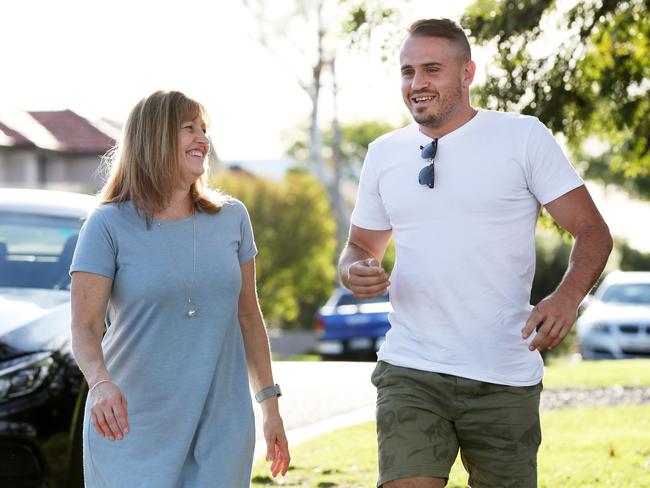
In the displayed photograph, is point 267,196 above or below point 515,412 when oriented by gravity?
below

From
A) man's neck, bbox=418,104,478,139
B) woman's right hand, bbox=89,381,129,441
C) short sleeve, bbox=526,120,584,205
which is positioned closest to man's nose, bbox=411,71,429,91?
man's neck, bbox=418,104,478,139

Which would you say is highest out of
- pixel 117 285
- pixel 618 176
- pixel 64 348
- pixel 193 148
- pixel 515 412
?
pixel 193 148

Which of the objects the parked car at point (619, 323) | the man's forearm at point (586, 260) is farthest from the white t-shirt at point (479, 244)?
the parked car at point (619, 323)

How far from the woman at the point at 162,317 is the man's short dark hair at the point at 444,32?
3.09 ft

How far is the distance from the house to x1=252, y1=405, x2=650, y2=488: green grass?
29700 millimetres

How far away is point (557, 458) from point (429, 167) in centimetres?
466

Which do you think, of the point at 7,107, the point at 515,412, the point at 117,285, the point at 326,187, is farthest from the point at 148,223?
the point at 7,107

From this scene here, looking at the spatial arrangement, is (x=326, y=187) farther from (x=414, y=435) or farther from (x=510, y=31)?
(x=414, y=435)

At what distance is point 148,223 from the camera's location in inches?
159

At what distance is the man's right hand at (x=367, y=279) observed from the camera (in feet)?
14.2

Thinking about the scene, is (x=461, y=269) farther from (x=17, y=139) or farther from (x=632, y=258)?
(x=632, y=258)

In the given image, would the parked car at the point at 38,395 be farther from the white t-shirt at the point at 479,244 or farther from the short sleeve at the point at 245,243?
the white t-shirt at the point at 479,244

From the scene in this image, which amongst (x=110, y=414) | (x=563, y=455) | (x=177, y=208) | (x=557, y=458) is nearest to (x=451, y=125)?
(x=177, y=208)

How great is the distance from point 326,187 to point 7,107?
1001 centimetres
